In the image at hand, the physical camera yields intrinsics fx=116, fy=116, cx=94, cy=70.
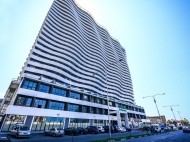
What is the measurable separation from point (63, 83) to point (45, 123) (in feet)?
57.8

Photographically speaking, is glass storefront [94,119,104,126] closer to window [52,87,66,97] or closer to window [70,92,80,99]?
window [70,92,80,99]

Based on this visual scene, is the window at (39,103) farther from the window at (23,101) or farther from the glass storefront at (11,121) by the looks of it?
the glass storefront at (11,121)

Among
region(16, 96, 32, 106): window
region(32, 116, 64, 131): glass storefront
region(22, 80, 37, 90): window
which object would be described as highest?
region(22, 80, 37, 90): window

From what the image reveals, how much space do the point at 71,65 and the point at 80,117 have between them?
2264cm

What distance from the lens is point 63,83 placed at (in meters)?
46.0

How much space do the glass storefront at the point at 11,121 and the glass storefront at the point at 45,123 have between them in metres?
3.25

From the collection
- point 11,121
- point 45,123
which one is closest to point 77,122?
point 45,123

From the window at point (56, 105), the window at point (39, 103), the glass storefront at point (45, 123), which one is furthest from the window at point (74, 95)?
the window at point (39, 103)

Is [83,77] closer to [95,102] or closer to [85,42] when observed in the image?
[95,102]

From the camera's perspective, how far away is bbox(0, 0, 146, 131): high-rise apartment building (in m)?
29.2

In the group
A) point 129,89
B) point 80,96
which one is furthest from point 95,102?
point 129,89

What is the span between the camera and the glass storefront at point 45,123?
29.1 m

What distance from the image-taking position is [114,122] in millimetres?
56969

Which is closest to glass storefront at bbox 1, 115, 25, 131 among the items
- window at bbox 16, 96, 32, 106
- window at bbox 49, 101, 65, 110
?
window at bbox 16, 96, 32, 106
